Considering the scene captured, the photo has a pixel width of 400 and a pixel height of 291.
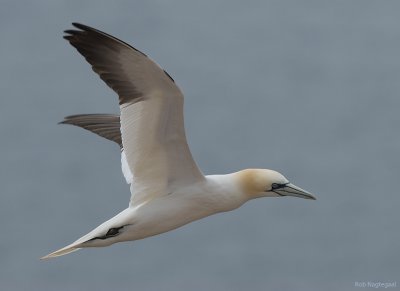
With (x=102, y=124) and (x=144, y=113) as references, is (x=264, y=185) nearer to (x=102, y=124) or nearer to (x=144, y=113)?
(x=144, y=113)

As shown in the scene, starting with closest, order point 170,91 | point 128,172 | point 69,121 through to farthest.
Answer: point 170,91
point 128,172
point 69,121

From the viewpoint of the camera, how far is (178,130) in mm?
9156

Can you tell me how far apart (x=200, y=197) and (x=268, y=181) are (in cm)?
60

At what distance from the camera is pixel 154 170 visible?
9594 mm

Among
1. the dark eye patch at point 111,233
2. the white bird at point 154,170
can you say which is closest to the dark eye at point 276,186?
the white bird at point 154,170

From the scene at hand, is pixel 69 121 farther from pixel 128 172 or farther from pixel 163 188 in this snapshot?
pixel 163 188

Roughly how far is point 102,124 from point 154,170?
78.0 inches

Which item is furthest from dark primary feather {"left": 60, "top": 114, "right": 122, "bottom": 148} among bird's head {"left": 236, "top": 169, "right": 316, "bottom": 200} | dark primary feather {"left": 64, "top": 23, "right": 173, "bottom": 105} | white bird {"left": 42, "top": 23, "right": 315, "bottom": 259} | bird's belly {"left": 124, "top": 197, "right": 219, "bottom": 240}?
dark primary feather {"left": 64, "top": 23, "right": 173, "bottom": 105}

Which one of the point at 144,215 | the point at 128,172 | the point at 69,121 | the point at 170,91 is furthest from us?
the point at 69,121

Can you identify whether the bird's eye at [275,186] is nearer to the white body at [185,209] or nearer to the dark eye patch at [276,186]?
the dark eye patch at [276,186]

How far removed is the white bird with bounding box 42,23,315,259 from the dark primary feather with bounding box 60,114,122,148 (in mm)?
1634

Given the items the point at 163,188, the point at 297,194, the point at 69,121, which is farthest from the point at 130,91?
the point at 69,121

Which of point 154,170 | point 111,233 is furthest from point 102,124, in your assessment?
point 111,233

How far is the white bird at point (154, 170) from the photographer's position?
891 centimetres
